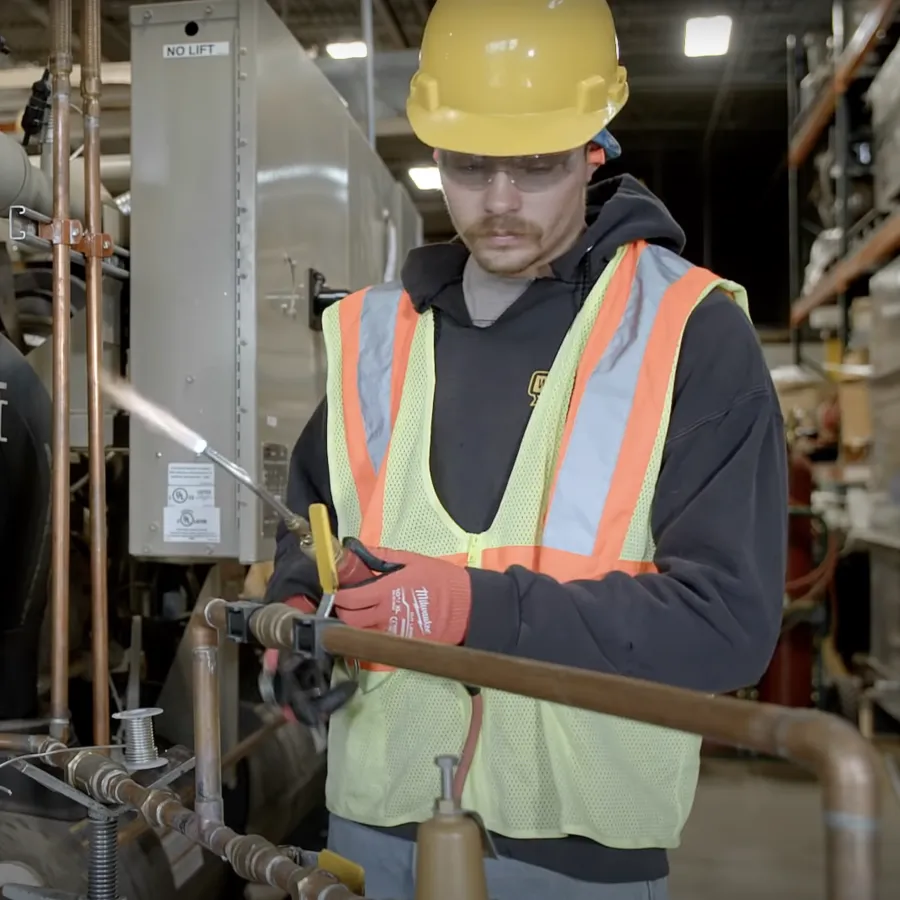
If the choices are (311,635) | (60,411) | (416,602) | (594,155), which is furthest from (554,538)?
(60,411)

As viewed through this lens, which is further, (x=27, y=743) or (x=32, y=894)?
(x=27, y=743)

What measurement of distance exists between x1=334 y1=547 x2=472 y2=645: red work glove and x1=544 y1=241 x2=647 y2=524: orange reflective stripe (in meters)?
0.19

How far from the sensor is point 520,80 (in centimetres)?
122

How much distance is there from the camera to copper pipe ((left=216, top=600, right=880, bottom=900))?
0.52 meters

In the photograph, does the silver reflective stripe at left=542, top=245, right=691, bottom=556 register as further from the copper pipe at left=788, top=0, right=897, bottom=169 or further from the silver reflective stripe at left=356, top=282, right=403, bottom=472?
the copper pipe at left=788, top=0, right=897, bottom=169

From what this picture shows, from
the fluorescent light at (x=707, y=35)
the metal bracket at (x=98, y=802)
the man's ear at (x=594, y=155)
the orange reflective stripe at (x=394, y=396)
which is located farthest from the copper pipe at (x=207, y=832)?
the fluorescent light at (x=707, y=35)

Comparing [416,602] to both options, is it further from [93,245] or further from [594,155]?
[93,245]

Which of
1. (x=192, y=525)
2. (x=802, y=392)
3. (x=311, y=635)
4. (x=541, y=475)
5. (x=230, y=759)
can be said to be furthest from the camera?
(x=802, y=392)

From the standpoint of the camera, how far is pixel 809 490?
4.42m

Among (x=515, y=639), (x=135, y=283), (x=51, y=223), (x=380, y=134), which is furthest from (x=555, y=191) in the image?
(x=380, y=134)

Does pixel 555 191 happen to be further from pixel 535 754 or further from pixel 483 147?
pixel 535 754

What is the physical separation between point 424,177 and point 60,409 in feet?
16.9

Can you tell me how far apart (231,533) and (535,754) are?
1.09 metres

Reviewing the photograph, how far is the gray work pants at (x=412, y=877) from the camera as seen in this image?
42.3 inches
